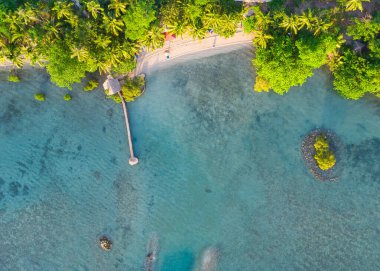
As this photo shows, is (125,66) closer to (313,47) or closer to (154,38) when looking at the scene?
(154,38)

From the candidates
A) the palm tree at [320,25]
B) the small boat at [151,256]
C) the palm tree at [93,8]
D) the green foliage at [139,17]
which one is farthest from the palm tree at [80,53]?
the palm tree at [320,25]

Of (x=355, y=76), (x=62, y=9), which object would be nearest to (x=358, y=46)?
(x=355, y=76)

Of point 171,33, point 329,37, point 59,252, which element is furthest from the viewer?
point 59,252

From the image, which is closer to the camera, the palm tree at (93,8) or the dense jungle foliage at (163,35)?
the palm tree at (93,8)

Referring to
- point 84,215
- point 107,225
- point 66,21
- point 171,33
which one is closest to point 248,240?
point 107,225

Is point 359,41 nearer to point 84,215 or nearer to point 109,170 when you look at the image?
point 109,170

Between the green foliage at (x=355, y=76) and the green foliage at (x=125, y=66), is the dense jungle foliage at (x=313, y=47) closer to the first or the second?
the green foliage at (x=355, y=76)
